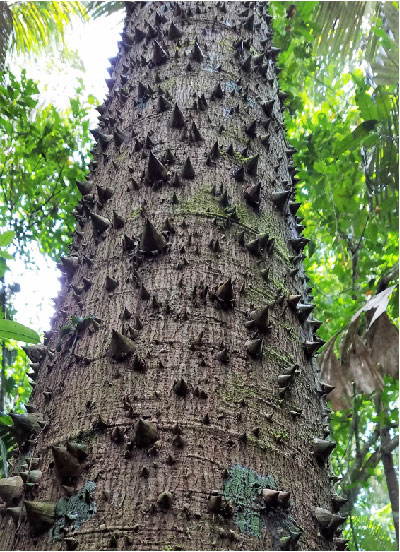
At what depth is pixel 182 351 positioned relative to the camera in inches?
51.9

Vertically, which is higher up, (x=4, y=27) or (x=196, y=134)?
(x=4, y=27)

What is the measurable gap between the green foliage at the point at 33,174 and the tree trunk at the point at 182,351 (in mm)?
3196

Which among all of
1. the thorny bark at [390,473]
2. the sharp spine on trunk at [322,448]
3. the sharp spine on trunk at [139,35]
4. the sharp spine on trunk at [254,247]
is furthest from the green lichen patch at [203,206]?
the thorny bark at [390,473]

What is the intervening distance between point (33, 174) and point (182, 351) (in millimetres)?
4688

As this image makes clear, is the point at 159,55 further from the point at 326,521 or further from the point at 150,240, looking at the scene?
the point at 326,521

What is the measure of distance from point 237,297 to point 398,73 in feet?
10.6

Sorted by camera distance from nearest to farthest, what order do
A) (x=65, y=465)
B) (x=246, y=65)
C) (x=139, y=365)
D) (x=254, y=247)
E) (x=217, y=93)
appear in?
1. (x=65, y=465)
2. (x=139, y=365)
3. (x=254, y=247)
4. (x=217, y=93)
5. (x=246, y=65)

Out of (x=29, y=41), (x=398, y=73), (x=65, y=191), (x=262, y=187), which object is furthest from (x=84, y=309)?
(x=29, y=41)

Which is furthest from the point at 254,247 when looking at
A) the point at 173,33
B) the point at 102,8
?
the point at 102,8

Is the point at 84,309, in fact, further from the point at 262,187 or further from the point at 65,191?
the point at 65,191

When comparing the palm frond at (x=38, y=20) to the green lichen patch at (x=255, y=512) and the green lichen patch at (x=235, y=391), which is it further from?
the green lichen patch at (x=255, y=512)

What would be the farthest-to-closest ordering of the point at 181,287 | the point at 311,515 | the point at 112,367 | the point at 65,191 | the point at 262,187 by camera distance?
1. the point at 65,191
2. the point at 262,187
3. the point at 181,287
4. the point at 112,367
5. the point at 311,515

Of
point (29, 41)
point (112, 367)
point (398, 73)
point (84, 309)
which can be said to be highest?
point (29, 41)

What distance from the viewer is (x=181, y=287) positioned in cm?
146
